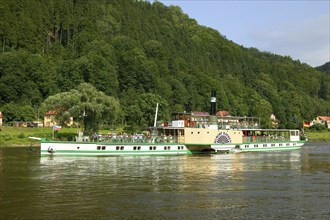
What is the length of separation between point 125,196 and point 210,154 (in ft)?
128

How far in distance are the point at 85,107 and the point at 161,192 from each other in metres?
50.0

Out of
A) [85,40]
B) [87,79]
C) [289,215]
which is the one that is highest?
[85,40]

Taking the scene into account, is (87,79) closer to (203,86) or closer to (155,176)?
(203,86)

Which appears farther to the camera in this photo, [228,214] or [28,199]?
[28,199]

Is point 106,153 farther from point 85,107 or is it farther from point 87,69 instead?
point 87,69

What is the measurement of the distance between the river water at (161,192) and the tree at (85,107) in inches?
1265

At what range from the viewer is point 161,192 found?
2977 centimetres

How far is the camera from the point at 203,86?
18038cm

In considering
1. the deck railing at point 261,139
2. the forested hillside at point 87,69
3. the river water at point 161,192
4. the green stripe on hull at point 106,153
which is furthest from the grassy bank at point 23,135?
the river water at point 161,192

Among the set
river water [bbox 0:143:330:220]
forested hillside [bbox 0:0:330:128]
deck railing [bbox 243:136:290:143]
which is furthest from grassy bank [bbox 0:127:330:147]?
river water [bbox 0:143:330:220]

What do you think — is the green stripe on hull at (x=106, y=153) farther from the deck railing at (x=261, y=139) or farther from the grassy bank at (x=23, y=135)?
the grassy bank at (x=23, y=135)

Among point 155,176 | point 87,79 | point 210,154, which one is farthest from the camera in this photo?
point 87,79

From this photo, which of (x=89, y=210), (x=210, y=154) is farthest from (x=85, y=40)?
(x=89, y=210)

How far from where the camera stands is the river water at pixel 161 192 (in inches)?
930
